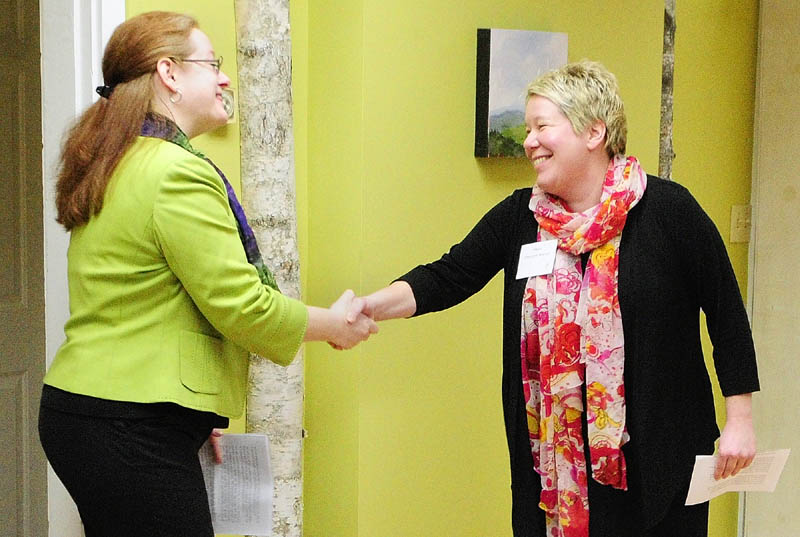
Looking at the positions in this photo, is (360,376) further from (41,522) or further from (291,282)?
(41,522)

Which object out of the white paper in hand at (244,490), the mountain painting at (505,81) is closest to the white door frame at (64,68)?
the white paper in hand at (244,490)

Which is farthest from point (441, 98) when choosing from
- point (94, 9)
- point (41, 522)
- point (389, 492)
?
point (41, 522)

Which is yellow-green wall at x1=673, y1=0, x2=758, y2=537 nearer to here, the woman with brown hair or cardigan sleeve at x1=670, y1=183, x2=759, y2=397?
cardigan sleeve at x1=670, y1=183, x2=759, y2=397

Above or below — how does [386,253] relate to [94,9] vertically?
below

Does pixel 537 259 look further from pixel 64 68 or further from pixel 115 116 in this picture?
A: pixel 64 68

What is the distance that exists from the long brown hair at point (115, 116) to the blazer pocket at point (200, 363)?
0.91 feet

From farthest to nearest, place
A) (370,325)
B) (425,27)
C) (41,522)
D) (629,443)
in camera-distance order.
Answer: (41,522)
(425,27)
(370,325)
(629,443)

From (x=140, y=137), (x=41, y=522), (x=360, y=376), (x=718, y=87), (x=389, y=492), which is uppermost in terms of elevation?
(x=718, y=87)

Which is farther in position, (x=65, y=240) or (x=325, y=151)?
(x=325, y=151)

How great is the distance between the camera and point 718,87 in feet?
12.1

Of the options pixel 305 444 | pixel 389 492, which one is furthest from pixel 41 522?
pixel 389 492

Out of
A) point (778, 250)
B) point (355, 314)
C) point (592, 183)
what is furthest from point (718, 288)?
point (778, 250)

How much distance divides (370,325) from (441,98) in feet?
2.79

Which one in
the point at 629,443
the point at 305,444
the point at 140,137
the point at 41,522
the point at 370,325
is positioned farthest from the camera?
the point at 41,522
